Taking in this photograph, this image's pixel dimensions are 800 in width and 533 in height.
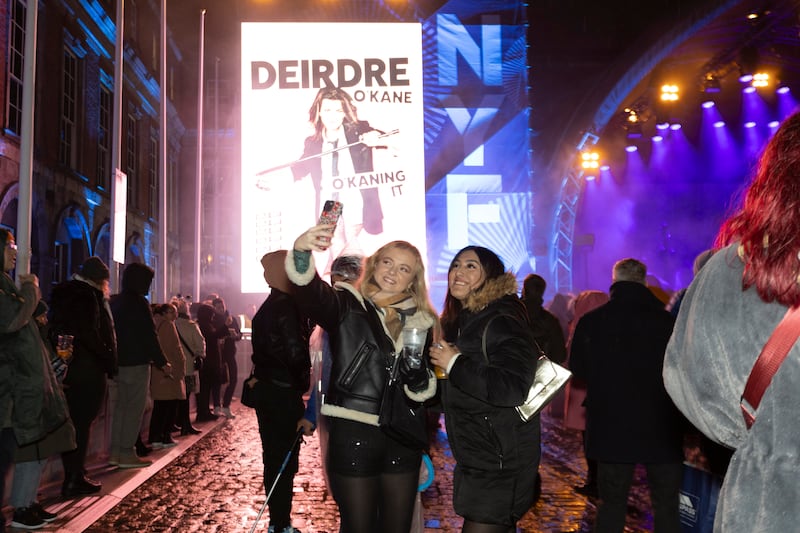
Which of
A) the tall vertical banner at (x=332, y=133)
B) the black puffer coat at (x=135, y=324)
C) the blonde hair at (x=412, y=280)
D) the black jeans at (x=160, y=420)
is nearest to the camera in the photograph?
the blonde hair at (x=412, y=280)

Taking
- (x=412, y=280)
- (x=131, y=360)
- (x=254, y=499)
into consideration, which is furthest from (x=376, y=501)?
(x=131, y=360)

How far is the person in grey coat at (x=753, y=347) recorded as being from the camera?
62.0 inches

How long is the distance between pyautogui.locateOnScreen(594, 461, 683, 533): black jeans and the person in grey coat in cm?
306

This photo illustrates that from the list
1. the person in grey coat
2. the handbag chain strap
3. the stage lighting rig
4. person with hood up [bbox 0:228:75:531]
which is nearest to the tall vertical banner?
the stage lighting rig

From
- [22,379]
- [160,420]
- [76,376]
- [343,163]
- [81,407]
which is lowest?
[160,420]

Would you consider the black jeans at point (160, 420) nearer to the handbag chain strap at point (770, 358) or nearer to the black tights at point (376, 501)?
the black tights at point (376, 501)

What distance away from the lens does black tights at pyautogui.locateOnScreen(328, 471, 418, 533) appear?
3.48 meters

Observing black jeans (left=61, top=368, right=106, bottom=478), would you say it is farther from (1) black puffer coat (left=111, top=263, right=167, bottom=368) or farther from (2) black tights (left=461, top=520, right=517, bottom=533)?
(2) black tights (left=461, top=520, right=517, bottom=533)

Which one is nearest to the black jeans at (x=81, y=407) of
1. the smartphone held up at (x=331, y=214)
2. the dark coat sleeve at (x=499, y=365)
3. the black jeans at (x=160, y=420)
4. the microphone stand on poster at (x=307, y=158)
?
the black jeans at (x=160, y=420)

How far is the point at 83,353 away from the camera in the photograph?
6.85m

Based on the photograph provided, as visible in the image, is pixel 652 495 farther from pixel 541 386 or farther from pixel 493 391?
pixel 493 391

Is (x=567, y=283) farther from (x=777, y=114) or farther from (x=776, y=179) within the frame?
(x=776, y=179)

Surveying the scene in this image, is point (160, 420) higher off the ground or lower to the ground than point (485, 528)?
lower

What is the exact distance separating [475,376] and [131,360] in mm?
5630
